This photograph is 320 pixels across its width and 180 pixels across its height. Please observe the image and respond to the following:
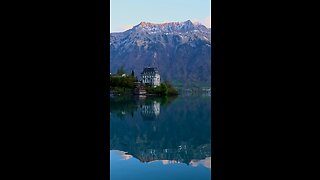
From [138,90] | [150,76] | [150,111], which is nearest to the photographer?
[138,90]

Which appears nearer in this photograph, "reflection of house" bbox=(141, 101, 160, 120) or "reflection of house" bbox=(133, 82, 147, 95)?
"reflection of house" bbox=(133, 82, 147, 95)

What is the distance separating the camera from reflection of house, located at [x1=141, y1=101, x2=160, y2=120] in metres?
27.7

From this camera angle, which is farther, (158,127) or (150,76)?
(150,76)

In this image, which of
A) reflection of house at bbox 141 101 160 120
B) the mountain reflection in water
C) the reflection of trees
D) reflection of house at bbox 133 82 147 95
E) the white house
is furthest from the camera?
the white house

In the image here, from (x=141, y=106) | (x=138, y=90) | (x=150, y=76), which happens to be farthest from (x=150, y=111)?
(x=138, y=90)

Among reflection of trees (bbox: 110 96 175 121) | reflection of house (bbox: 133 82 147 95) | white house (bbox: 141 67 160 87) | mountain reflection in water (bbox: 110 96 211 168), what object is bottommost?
mountain reflection in water (bbox: 110 96 211 168)

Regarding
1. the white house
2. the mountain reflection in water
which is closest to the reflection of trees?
the mountain reflection in water

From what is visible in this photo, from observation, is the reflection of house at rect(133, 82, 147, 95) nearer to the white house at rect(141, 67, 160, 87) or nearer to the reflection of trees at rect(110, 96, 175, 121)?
the reflection of trees at rect(110, 96, 175, 121)

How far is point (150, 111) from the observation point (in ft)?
91.2

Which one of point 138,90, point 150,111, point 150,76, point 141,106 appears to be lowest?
point 150,111

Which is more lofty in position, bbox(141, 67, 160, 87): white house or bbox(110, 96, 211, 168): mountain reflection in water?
bbox(141, 67, 160, 87): white house

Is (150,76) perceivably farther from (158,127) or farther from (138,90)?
(138,90)
